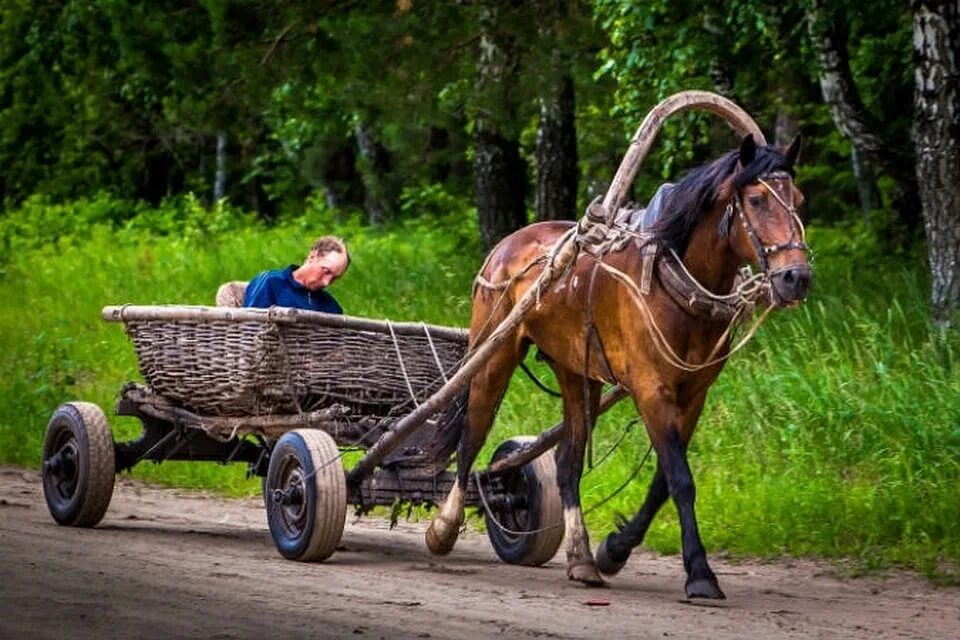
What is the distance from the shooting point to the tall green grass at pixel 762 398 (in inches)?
417

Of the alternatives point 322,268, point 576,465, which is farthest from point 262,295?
point 576,465

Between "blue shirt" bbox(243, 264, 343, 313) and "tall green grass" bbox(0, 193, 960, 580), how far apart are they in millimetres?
1917

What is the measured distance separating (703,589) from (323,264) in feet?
10.4

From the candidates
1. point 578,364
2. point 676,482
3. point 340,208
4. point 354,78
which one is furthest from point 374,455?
point 340,208

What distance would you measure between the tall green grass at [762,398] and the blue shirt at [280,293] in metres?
1.92

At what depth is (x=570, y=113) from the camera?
59.8ft

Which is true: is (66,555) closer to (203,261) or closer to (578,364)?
(578,364)

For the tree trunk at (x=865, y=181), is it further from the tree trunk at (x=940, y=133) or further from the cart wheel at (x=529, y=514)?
the cart wheel at (x=529, y=514)

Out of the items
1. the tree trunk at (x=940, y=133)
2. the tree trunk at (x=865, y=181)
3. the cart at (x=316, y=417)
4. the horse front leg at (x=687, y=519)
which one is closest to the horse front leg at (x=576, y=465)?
the cart at (x=316, y=417)

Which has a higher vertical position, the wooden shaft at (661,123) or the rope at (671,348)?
the wooden shaft at (661,123)

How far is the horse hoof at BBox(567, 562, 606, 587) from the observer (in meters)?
9.15

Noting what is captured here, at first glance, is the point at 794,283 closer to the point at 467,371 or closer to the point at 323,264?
the point at 467,371

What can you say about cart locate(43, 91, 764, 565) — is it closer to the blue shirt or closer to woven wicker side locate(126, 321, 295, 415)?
woven wicker side locate(126, 321, 295, 415)

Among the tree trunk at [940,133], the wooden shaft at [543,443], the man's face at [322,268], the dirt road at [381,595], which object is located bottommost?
the dirt road at [381,595]
